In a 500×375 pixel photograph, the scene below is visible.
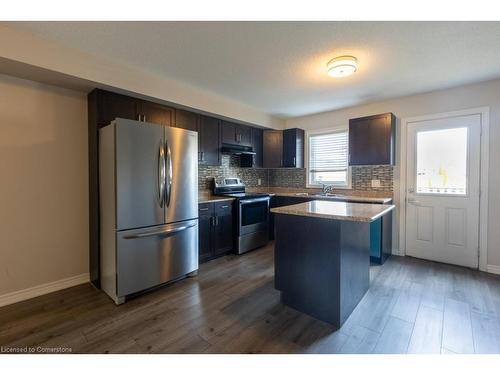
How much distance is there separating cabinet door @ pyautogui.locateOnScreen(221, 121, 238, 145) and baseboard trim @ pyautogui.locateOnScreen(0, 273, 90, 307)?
107 inches

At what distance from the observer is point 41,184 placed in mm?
2506

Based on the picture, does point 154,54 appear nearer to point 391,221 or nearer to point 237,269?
point 237,269

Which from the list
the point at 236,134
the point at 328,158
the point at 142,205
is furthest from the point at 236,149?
the point at 142,205

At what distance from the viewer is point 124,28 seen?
1.94m

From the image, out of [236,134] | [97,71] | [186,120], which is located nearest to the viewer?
[97,71]

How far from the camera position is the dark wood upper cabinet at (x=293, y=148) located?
4.56 metres

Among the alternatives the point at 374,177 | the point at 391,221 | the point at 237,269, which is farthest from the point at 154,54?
the point at 391,221

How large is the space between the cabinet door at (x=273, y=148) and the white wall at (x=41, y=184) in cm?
305

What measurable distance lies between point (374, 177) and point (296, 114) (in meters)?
1.86

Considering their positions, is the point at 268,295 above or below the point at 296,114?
below

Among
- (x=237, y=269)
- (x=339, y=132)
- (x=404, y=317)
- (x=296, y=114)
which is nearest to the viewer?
(x=404, y=317)

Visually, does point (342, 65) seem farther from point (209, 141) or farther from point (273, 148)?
point (273, 148)

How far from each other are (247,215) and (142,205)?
1.76m

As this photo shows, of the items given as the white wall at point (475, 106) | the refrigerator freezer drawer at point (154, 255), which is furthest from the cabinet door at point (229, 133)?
the white wall at point (475, 106)
